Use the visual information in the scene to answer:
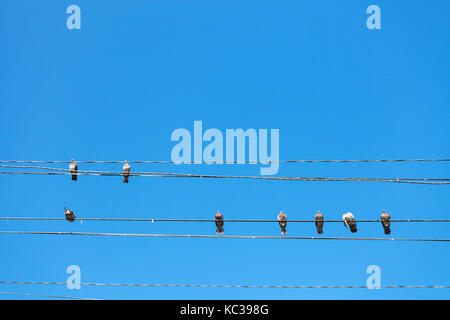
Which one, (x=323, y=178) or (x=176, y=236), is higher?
(x=323, y=178)

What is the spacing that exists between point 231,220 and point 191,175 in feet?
3.75

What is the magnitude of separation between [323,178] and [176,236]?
117 inches

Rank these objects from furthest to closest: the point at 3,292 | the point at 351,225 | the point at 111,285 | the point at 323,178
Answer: the point at 351,225, the point at 3,292, the point at 111,285, the point at 323,178

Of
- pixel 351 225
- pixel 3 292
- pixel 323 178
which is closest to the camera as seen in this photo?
pixel 323 178

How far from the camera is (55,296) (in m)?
10.9

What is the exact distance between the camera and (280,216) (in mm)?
14352

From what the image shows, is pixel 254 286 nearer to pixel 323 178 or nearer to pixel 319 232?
pixel 323 178

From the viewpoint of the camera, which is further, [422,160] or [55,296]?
[55,296]

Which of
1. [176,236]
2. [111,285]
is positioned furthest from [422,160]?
[111,285]

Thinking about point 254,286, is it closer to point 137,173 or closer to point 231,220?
point 231,220

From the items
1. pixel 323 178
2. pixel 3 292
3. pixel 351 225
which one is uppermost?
pixel 323 178

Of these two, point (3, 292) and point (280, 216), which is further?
point (280, 216)

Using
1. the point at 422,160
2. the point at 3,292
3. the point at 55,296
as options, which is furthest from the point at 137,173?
the point at 422,160

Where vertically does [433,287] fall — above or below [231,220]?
below
